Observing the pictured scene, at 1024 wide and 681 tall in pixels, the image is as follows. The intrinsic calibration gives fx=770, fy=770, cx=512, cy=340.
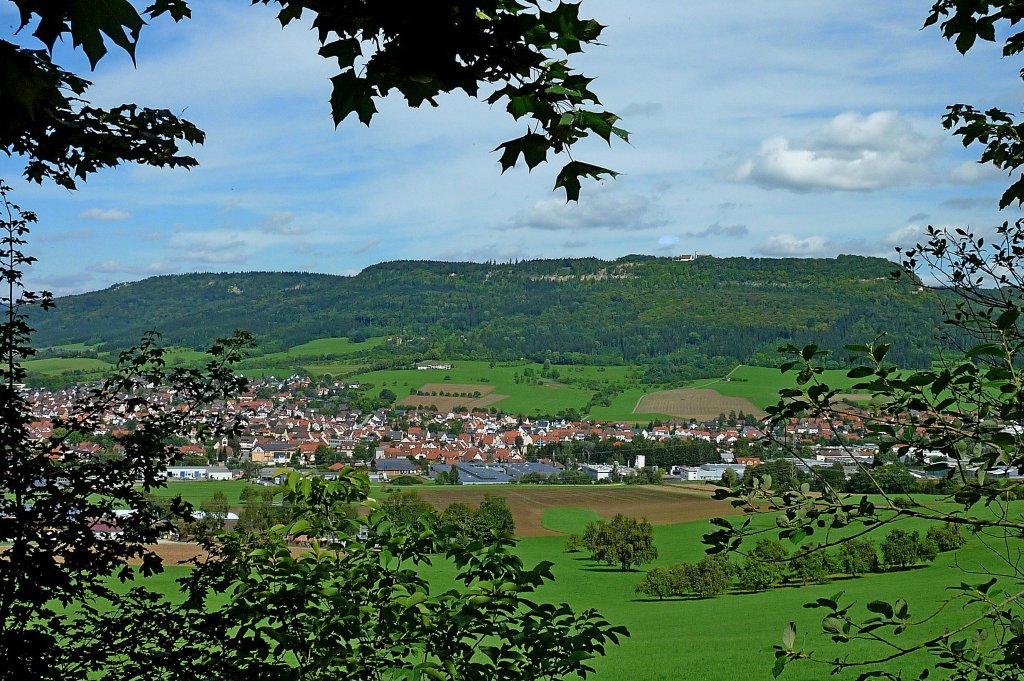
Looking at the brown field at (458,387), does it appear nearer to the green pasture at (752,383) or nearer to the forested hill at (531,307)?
the forested hill at (531,307)

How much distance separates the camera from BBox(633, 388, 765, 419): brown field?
217ft

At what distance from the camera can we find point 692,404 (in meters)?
73.0

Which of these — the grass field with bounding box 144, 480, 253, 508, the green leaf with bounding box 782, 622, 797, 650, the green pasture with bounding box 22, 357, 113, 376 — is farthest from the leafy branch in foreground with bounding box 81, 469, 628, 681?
the green pasture with bounding box 22, 357, 113, 376

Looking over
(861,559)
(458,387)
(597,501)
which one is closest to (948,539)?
(861,559)

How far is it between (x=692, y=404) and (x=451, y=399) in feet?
84.3

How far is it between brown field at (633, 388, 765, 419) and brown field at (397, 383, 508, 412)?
16.6 metres

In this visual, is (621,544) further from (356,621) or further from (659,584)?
(356,621)

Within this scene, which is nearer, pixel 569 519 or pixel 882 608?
pixel 882 608

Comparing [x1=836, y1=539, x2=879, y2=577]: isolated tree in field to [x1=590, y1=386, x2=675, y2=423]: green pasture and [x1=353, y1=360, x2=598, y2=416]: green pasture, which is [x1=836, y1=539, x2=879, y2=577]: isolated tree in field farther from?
[x1=353, y1=360, x2=598, y2=416]: green pasture

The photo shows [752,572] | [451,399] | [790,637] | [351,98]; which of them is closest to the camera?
[351,98]

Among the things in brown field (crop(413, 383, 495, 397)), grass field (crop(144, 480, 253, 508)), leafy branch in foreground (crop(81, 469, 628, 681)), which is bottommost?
brown field (crop(413, 383, 495, 397))

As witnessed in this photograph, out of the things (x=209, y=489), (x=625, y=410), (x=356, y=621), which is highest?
(x=356, y=621)

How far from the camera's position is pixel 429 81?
1.71m

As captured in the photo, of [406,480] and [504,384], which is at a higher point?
[504,384]
